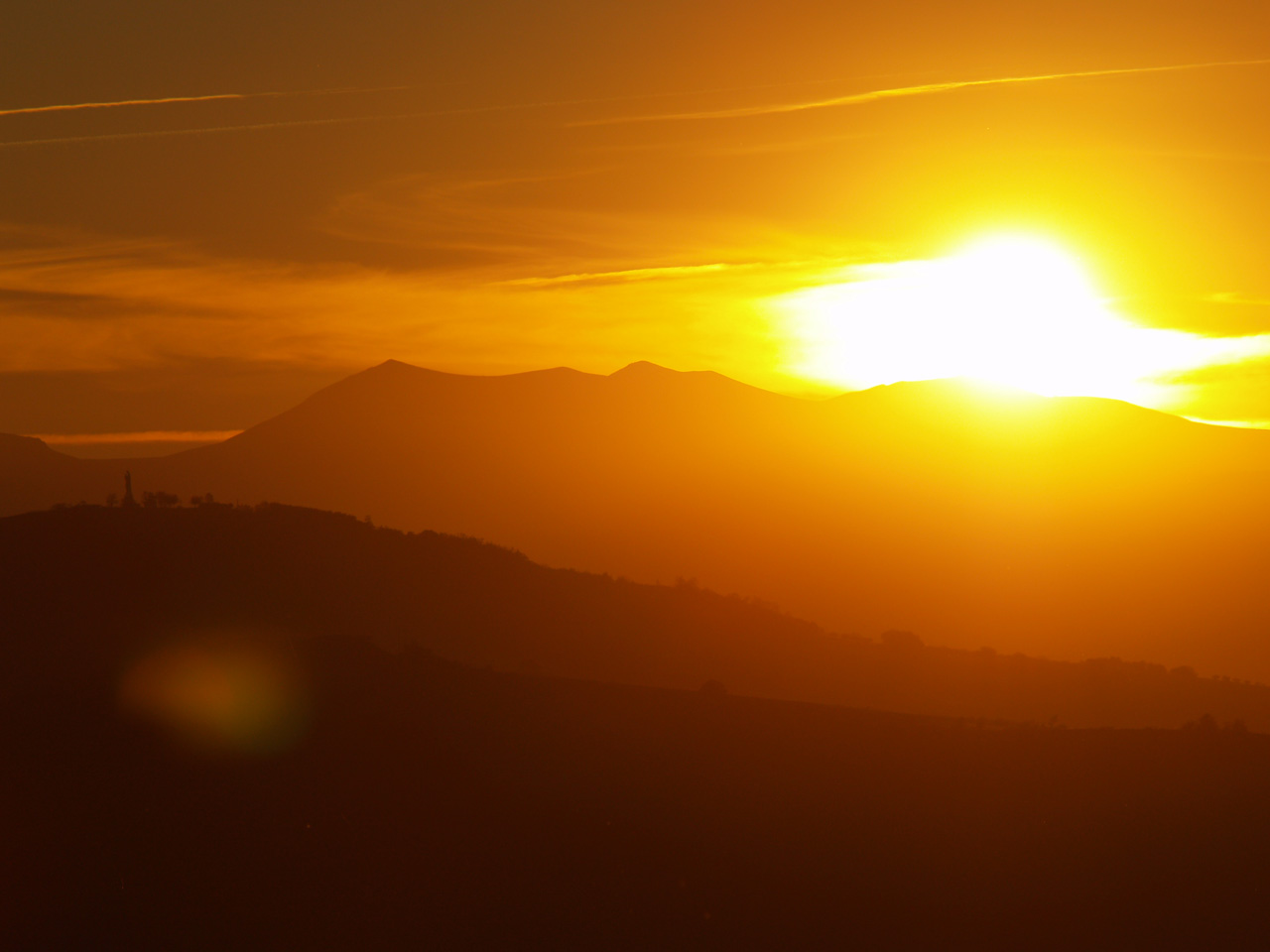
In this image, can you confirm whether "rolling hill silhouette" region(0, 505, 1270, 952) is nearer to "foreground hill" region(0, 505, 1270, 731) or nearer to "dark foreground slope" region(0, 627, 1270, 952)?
"dark foreground slope" region(0, 627, 1270, 952)

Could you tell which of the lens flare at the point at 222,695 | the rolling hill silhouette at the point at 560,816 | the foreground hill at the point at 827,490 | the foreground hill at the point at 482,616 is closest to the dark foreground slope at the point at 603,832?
the rolling hill silhouette at the point at 560,816

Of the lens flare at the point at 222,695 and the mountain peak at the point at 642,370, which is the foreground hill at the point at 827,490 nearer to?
the mountain peak at the point at 642,370

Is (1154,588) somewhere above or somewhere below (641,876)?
above

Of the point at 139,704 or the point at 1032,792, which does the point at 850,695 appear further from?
the point at 139,704

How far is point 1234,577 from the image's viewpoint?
93.9 m

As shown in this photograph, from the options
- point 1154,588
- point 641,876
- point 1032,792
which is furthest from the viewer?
point 1154,588

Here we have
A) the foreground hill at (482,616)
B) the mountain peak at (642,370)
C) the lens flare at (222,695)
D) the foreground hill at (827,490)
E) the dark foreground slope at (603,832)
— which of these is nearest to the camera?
the dark foreground slope at (603,832)

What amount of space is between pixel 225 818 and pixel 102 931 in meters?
2.08

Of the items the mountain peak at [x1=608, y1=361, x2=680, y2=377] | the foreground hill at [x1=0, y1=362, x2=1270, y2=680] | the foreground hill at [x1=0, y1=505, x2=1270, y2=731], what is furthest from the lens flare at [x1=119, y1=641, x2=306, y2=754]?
the mountain peak at [x1=608, y1=361, x2=680, y2=377]

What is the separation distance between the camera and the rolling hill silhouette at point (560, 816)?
43.4 ft

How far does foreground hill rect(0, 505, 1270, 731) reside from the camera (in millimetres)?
27094

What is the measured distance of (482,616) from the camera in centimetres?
3058

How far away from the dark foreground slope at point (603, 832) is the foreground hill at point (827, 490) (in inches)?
1946

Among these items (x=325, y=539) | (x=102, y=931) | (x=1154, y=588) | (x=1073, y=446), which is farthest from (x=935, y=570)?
(x=102, y=931)
